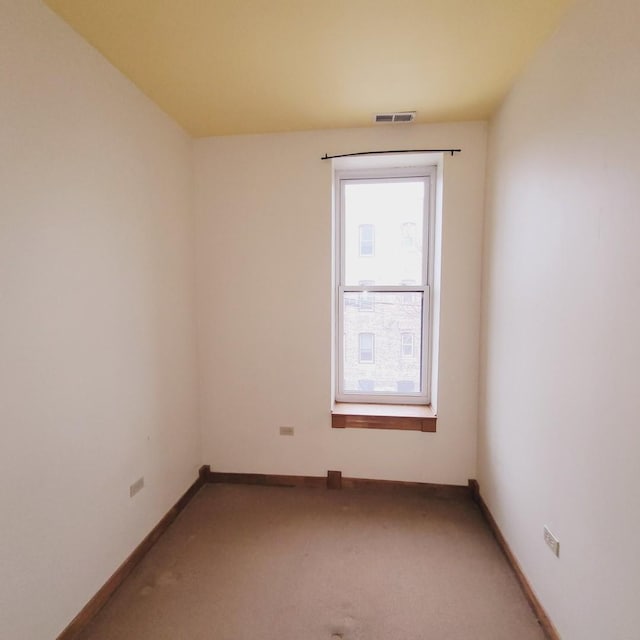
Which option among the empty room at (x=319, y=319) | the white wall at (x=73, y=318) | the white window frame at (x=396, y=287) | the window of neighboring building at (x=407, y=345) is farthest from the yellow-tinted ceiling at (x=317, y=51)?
the window of neighboring building at (x=407, y=345)

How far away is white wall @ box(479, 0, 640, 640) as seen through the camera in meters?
1.05

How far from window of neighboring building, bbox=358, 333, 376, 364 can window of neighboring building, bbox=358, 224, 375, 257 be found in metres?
0.68

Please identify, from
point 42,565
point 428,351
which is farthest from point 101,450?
point 428,351

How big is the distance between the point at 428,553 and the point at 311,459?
3.34ft

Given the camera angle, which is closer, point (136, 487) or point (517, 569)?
point (517, 569)

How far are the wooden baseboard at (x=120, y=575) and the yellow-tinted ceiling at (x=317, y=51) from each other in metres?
2.63

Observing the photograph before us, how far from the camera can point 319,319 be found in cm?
255

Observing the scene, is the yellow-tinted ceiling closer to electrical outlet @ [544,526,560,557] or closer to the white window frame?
the white window frame

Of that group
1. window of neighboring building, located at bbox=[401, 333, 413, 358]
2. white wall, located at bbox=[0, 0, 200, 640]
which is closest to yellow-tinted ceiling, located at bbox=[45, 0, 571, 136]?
white wall, located at bbox=[0, 0, 200, 640]

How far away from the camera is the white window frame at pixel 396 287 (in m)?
2.64

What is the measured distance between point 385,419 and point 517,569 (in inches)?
43.5

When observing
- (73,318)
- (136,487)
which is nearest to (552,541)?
(136,487)

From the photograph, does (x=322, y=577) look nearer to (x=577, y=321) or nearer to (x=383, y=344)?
(x=383, y=344)

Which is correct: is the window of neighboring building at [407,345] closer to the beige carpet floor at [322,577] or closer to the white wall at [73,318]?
the beige carpet floor at [322,577]
